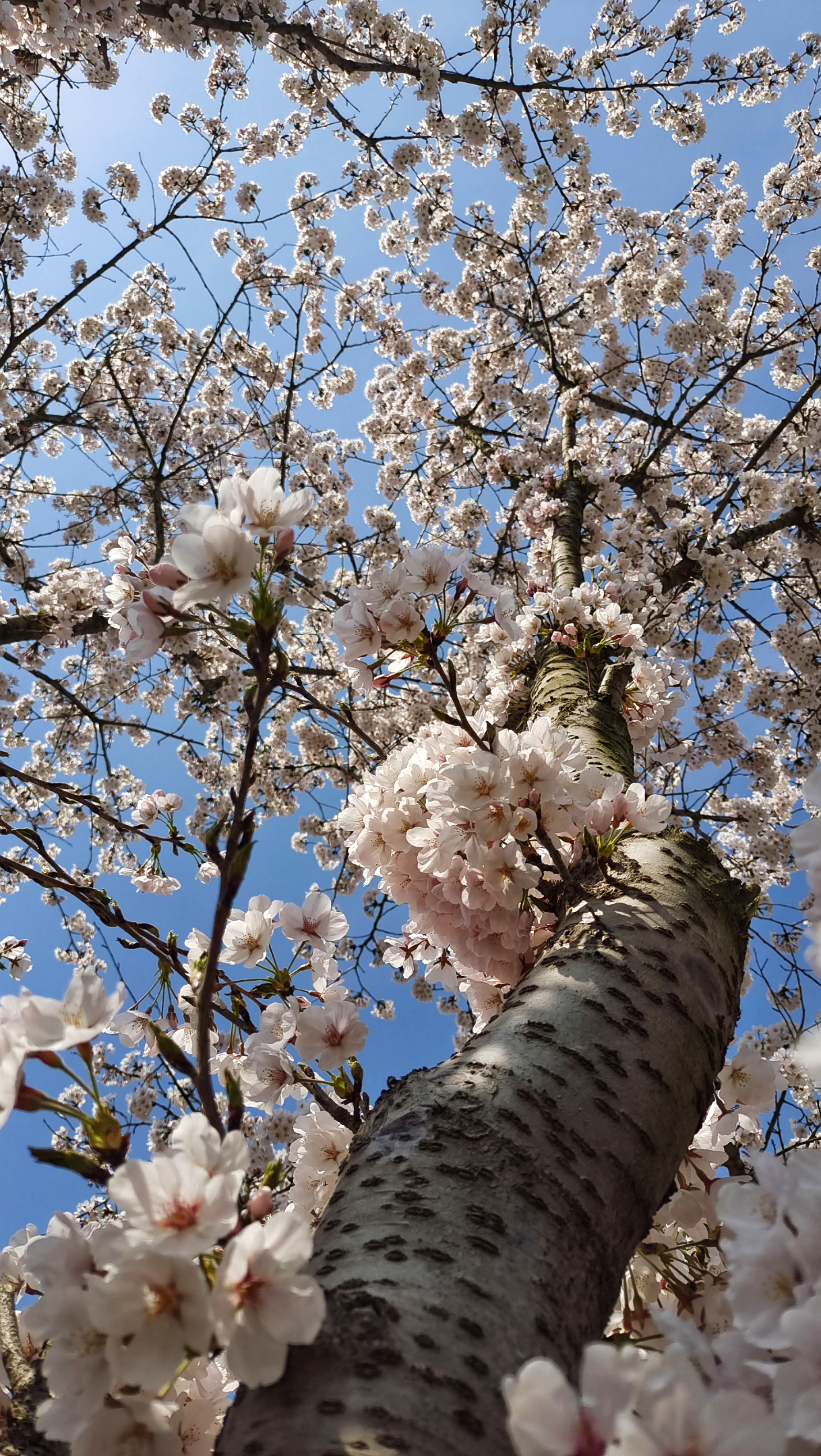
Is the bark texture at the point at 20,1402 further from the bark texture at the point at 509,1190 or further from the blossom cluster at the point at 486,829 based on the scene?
the blossom cluster at the point at 486,829

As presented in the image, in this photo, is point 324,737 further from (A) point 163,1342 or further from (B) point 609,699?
(A) point 163,1342

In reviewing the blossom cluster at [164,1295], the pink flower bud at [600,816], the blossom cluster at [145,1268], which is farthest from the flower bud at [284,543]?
the pink flower bud at [600,816]

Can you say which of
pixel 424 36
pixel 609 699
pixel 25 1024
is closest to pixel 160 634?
pixel 25 1024

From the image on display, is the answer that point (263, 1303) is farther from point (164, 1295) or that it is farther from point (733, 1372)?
point (733, 1372)

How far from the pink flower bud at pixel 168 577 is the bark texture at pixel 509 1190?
0.78m

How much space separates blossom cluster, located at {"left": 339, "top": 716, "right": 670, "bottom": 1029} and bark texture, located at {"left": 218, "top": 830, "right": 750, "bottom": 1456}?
6.3 inches

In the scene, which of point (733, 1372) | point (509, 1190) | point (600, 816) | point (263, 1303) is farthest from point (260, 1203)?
point (600, 816)

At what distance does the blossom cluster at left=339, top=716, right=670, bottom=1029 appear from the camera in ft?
4.63

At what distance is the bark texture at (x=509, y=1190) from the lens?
620 millimetres

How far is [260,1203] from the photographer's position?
2.31 feet

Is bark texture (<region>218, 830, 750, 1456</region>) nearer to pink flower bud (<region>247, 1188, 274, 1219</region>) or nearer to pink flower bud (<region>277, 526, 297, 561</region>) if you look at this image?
pink flower bud (<region>247, 1188, 274, 1219</region>)

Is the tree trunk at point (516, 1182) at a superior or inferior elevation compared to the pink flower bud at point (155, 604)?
inferior

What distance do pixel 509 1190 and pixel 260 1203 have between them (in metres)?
0.28

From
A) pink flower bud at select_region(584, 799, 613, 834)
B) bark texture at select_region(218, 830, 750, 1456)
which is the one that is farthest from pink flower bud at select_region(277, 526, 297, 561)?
pink flower bud at select_region(584, 799, 613, 834)
